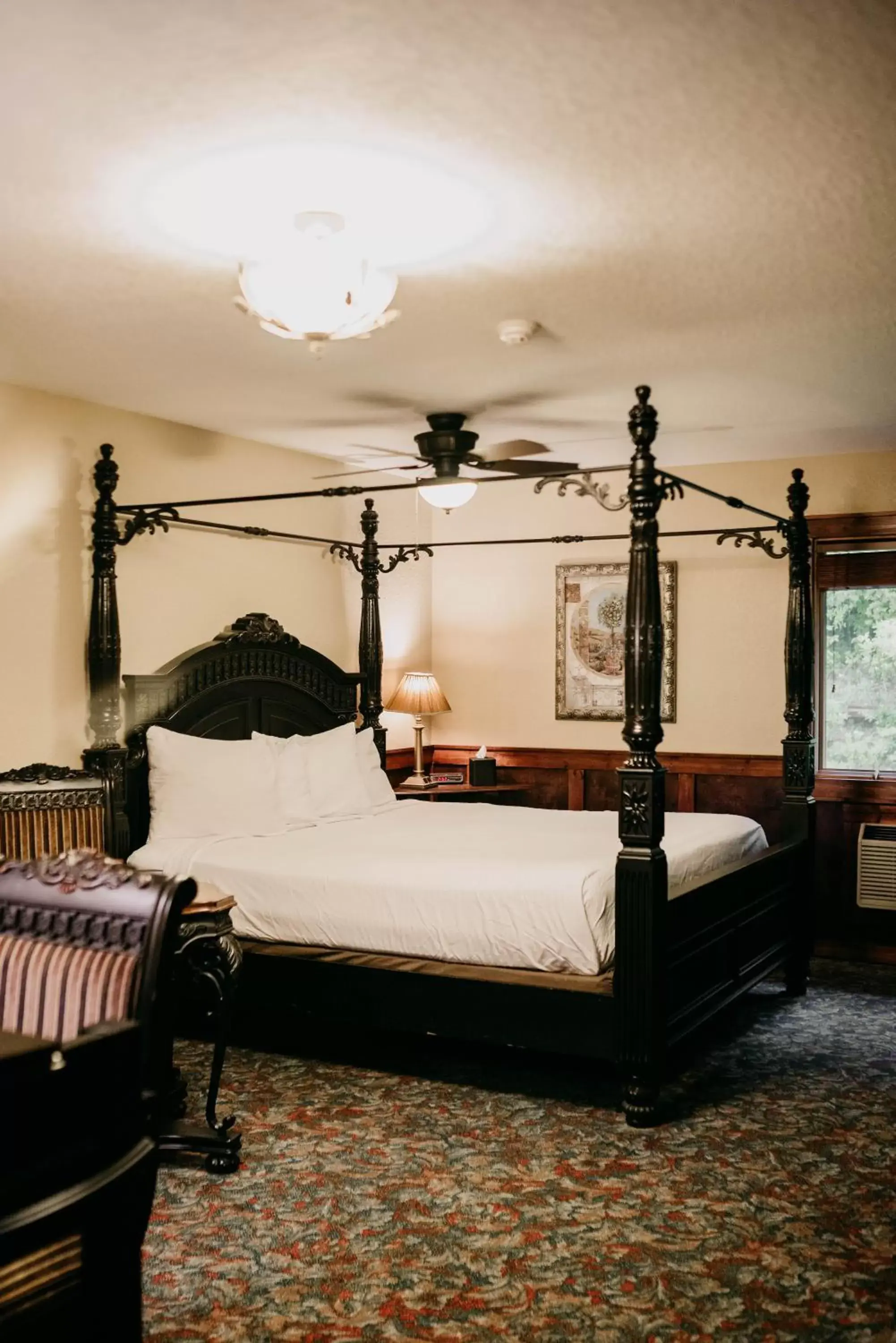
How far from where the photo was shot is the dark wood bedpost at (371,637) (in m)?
6.68

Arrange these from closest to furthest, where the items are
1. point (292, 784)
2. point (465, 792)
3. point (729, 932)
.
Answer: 1. point (729, 932)
2. point (292, 784)
3. point (465, 792)

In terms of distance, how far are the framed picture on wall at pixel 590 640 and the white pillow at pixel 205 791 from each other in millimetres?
2588

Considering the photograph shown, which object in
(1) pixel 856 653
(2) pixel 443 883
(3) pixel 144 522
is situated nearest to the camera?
(2) pixel 443 883

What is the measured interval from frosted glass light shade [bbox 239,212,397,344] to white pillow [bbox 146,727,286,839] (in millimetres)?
2514

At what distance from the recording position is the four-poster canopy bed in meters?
3.96

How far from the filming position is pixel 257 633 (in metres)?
6.01

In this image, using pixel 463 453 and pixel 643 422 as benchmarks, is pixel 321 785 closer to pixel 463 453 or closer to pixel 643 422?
pixel 463 453

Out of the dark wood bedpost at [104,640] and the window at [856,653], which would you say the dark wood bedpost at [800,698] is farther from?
the dark wood bedpost at [104,640]

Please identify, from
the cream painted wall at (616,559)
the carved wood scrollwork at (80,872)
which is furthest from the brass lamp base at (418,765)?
the carved wood scrollwork at (80,872)

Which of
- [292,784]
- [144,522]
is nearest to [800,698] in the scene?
[292,784]

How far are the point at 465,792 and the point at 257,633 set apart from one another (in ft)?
5.85

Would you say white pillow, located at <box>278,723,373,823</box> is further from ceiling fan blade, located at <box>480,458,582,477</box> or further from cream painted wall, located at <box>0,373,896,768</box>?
ceiling fan blade, located at <box>480,458,582,477</box>

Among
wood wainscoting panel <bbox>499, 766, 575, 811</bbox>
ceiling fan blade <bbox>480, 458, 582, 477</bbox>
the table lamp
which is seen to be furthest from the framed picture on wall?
ceiling fan blade <bbox>480, 458, 582, 477</bbox>

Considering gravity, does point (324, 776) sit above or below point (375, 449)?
below
